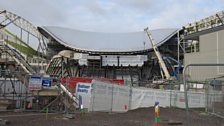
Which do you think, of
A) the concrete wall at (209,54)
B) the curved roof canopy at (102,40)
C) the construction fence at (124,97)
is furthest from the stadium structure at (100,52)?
the construction fence at (124,97)

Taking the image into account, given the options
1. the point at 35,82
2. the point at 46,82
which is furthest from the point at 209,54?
the point at 35,82

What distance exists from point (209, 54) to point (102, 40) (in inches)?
2323

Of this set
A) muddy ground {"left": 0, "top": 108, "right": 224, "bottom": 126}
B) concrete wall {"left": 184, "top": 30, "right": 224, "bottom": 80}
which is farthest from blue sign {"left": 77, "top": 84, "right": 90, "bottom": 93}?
concrete wall {"left": 184, "top": 30, "right": 224, "bottom": 80}

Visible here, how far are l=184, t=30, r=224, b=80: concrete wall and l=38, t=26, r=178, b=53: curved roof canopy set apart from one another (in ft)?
137

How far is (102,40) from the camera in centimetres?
10144

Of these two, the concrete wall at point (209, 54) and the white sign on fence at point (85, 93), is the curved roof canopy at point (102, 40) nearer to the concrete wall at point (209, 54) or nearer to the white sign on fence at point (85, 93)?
the concrete wall at point (209, 54)

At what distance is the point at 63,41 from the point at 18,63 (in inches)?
2431

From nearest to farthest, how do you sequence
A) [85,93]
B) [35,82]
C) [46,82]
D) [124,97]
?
[35,82], [46,82], [85,93], [124,97]

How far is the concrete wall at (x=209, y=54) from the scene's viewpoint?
4294 cm

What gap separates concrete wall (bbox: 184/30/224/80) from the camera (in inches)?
1691

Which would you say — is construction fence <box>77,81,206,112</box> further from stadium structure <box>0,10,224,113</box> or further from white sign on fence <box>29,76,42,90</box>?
stadium structure <box>0,10,224,113</box>

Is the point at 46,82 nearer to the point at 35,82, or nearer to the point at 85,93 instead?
the point at 35,82

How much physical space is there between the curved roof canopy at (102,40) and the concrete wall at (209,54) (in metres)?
41.8

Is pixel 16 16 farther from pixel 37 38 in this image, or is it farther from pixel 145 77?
pixel 145 77
